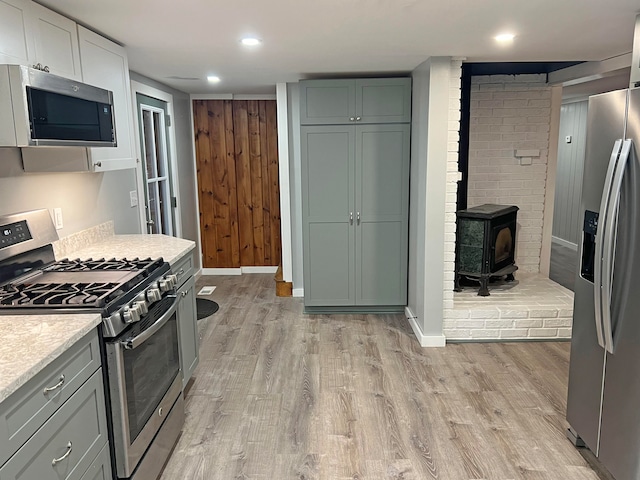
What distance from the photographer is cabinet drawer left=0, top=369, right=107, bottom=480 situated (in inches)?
56.1

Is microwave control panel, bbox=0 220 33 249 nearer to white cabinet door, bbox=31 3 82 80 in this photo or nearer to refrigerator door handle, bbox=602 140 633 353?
white cabinet door, bbox=31 3 82 80

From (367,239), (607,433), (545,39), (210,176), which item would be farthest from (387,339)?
(210,176)

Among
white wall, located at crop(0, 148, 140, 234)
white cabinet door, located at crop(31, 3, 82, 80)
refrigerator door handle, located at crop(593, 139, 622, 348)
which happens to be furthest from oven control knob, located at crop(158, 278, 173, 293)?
refrigerator door handle, located at crop(593, 139, 622, 348)

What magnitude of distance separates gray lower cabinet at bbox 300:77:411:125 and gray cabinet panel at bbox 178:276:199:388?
1.95 meters

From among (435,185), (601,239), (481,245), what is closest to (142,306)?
(601,239)

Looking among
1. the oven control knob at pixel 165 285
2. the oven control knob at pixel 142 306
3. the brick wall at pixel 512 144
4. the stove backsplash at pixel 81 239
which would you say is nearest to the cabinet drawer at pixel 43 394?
the oven control knob at pixel 142 306

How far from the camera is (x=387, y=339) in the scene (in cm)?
409

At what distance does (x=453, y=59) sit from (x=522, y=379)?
2.31 metres

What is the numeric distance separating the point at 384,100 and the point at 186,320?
2490mm

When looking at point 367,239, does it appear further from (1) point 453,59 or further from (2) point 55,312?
(2) point 55,312

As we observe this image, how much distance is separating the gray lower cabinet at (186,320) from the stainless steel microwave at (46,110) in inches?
36.1

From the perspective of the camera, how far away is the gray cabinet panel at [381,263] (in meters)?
4.47

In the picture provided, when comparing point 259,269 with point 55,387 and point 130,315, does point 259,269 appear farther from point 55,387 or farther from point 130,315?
point 55,387

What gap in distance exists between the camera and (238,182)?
236 inches
